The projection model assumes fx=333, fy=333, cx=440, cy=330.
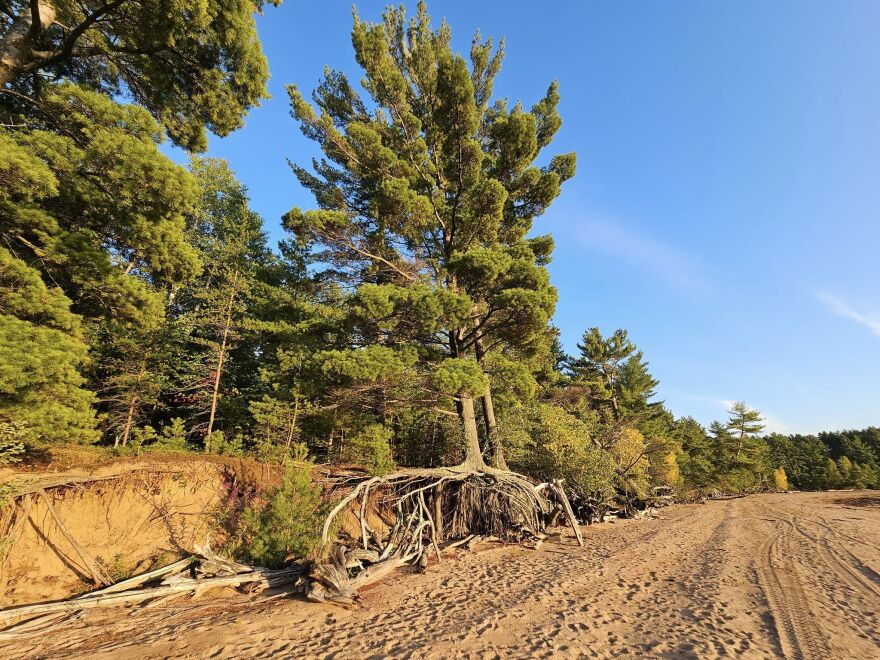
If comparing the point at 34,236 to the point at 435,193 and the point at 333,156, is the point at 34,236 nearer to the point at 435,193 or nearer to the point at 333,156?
the point at 333,156

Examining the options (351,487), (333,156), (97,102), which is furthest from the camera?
(333,156)

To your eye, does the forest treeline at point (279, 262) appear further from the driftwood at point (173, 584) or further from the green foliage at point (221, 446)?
the driftwood at point (173, 584)

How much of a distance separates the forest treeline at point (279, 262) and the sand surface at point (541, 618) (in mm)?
3321

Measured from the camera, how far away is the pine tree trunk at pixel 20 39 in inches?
244

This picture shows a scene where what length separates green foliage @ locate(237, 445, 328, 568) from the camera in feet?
20.8

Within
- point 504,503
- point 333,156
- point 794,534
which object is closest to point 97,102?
point 333,156

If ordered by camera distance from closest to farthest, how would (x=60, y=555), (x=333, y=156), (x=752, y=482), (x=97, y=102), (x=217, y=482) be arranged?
(x=60, y=555)
(x=97, y=102)
(x=217, y=482)
(x=333, y=156)
(x=752, y=482)

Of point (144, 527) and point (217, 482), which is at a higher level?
point (217, 482)

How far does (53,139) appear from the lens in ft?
19.2

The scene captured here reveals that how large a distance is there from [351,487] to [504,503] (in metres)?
5.02

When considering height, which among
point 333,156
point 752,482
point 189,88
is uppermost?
point 333,156

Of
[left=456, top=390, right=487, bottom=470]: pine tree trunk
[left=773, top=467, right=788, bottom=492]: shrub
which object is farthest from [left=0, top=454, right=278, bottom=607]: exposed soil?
[left=773, top=467, right=788, bottom=492]: shrub

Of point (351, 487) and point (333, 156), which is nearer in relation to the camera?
point (351, 487)

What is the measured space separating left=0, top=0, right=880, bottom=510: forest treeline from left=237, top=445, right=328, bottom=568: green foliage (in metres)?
2.25
